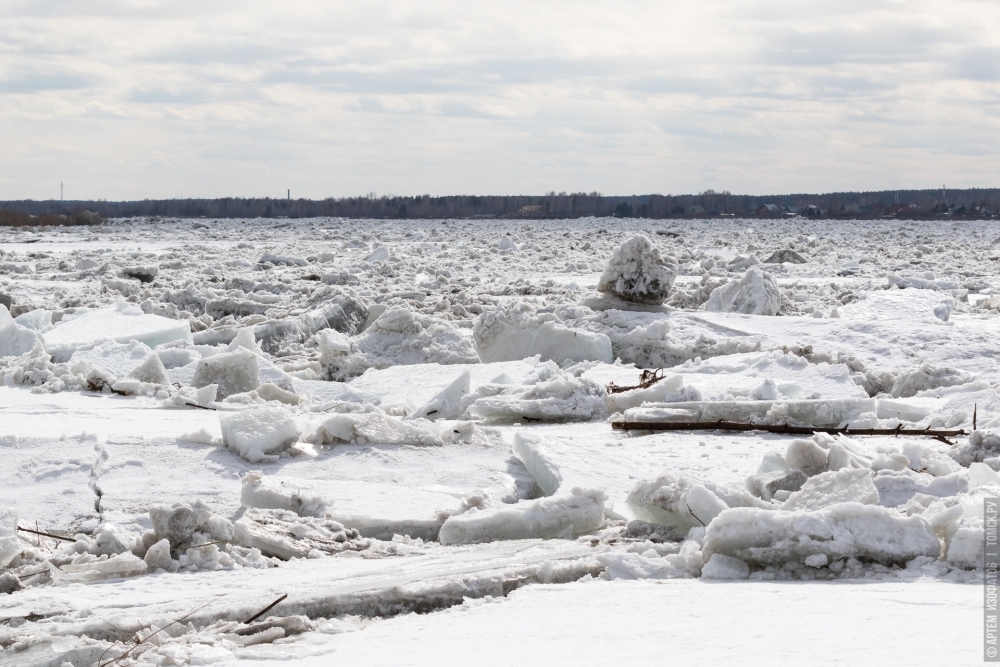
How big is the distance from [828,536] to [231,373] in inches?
140

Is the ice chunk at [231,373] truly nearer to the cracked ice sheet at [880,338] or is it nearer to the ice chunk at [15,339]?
the ice chunk at [15,339]

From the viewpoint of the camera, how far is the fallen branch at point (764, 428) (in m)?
4.00

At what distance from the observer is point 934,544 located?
2.43 metres

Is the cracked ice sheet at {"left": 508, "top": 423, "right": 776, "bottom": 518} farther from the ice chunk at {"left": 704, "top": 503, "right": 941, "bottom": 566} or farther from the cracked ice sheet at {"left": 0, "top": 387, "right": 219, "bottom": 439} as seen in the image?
the cracked ice sheet at {"left": 0, "top": 387, "right": 219, "bottom": 439}

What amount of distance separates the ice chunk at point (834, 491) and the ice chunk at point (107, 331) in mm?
4399

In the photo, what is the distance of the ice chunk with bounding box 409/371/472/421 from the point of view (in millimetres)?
4699

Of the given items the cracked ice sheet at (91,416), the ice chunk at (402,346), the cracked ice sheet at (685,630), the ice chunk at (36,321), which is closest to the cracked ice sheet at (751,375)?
the ice chunk at (402,346)

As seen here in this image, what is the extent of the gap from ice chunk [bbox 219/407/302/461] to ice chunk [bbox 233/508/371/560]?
1.79ft

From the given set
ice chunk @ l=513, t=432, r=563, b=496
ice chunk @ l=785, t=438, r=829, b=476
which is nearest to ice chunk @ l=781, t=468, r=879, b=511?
ice chunk @ l=785, t=438, r=829, b=476

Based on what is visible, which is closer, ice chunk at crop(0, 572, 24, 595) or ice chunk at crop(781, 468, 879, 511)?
ice chunk at crop(0, 572, 24, 595)

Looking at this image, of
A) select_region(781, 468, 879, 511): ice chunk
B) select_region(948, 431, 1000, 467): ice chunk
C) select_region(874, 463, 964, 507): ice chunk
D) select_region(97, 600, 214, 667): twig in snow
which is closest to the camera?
select_region(97, 600, 214, 667): twig in snow

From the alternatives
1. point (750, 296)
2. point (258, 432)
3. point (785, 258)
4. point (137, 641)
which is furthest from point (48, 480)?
point (785, 258)

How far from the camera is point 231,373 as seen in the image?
17.3ft

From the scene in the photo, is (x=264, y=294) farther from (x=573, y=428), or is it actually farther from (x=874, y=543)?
(x=874, y=543)
